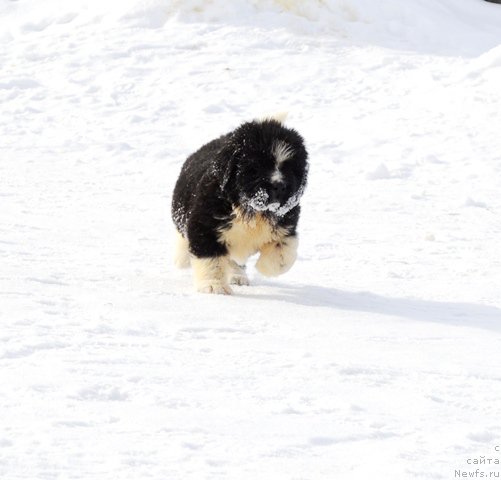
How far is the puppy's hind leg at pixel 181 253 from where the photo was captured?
8352mm

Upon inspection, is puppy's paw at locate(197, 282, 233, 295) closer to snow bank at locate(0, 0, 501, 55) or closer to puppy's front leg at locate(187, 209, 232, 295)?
puppy's front leg at locate(187, 209, 232, 295)

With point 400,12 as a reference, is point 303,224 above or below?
above

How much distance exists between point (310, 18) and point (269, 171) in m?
12.4

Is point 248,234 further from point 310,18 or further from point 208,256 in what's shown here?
point 310,18

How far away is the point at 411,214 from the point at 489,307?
3.90m

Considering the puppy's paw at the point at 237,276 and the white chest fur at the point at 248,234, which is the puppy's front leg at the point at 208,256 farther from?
the puppy's paw at the point at 237,276

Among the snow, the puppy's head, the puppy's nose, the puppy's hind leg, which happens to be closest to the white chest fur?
the puppy's head

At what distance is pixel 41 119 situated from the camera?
15773 mm

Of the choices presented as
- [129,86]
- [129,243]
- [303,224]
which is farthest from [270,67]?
[129,243]

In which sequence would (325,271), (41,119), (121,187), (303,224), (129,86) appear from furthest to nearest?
(129,86) < (41,119) < (121,187) < (303,224) < (325,271)

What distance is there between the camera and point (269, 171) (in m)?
7.12

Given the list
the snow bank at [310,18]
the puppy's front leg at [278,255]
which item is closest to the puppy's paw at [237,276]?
the puppy's front leg at [278,255]

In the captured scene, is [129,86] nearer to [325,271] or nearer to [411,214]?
[411,214]

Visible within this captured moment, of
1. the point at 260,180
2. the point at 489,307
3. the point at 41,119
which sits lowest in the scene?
the point at 41,119
